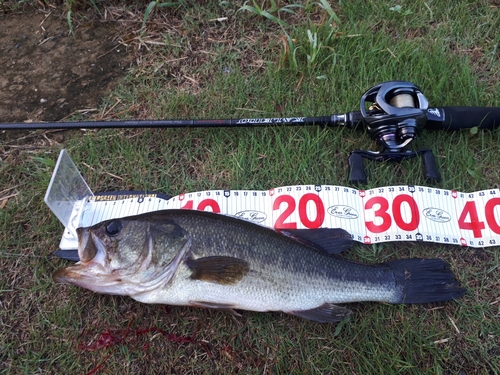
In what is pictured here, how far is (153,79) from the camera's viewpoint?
12.5ft

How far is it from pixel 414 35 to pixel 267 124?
2.00m

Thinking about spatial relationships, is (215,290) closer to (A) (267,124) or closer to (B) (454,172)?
(A) (267,124)

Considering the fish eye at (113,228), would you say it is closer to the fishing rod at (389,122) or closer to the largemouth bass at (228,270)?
the largemouth bass at (228,270)

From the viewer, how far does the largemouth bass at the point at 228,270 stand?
8.05 feet

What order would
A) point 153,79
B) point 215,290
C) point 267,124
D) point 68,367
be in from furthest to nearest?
point 153,79 < point 267,124 < point 68,367 < point 215,290

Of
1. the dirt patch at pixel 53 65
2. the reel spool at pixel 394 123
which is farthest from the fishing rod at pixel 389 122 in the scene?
the dirt patch at pixel 53 65

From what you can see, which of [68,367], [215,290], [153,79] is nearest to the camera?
[215,290]

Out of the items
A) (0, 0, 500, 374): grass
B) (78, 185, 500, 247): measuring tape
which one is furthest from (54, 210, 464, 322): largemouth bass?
(78, 185, 500, 247): measuring tape

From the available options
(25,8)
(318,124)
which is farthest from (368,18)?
(25,8)

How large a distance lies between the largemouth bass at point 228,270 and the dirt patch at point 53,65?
1847 millimetres

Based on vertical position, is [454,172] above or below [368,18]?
below

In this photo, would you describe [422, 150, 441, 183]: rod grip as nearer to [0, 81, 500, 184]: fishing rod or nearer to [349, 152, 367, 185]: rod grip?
[0, 81, 500, 184]: fishing rod

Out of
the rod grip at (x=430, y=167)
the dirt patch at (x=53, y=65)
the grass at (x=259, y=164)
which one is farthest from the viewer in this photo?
the dirt patch at (x=53, y=65)

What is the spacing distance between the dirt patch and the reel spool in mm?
2508
